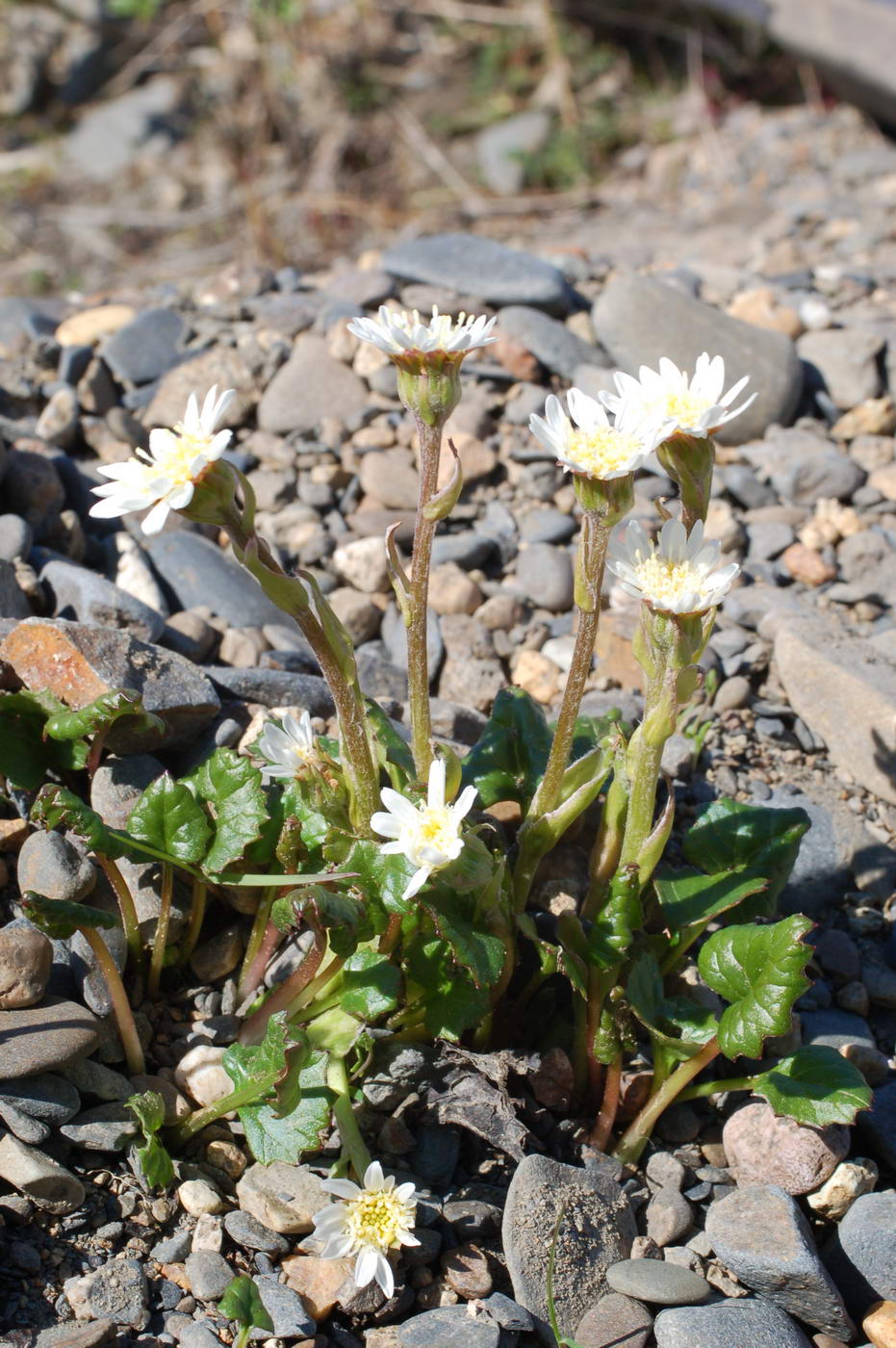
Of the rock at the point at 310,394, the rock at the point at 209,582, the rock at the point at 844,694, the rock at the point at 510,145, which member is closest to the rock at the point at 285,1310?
the rock at the point at 209,582

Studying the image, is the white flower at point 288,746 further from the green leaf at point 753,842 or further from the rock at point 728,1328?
the rock at point 728,1328

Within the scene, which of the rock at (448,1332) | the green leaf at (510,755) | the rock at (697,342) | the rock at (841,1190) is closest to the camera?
the rock at (448,1332)

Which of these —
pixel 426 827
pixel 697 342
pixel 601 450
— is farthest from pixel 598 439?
pixel 697 342

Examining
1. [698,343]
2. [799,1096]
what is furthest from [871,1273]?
[698,343]

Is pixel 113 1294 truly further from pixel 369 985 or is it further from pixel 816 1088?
pixel 816 1088

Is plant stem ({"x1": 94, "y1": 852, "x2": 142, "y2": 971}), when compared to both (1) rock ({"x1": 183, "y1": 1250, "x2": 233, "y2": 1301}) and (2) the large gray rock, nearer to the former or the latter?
(1) rock ({"x1": 183, "y1": 1250, "x2": 233, "y2": 1301})

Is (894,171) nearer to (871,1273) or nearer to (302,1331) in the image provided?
(871,1273)
